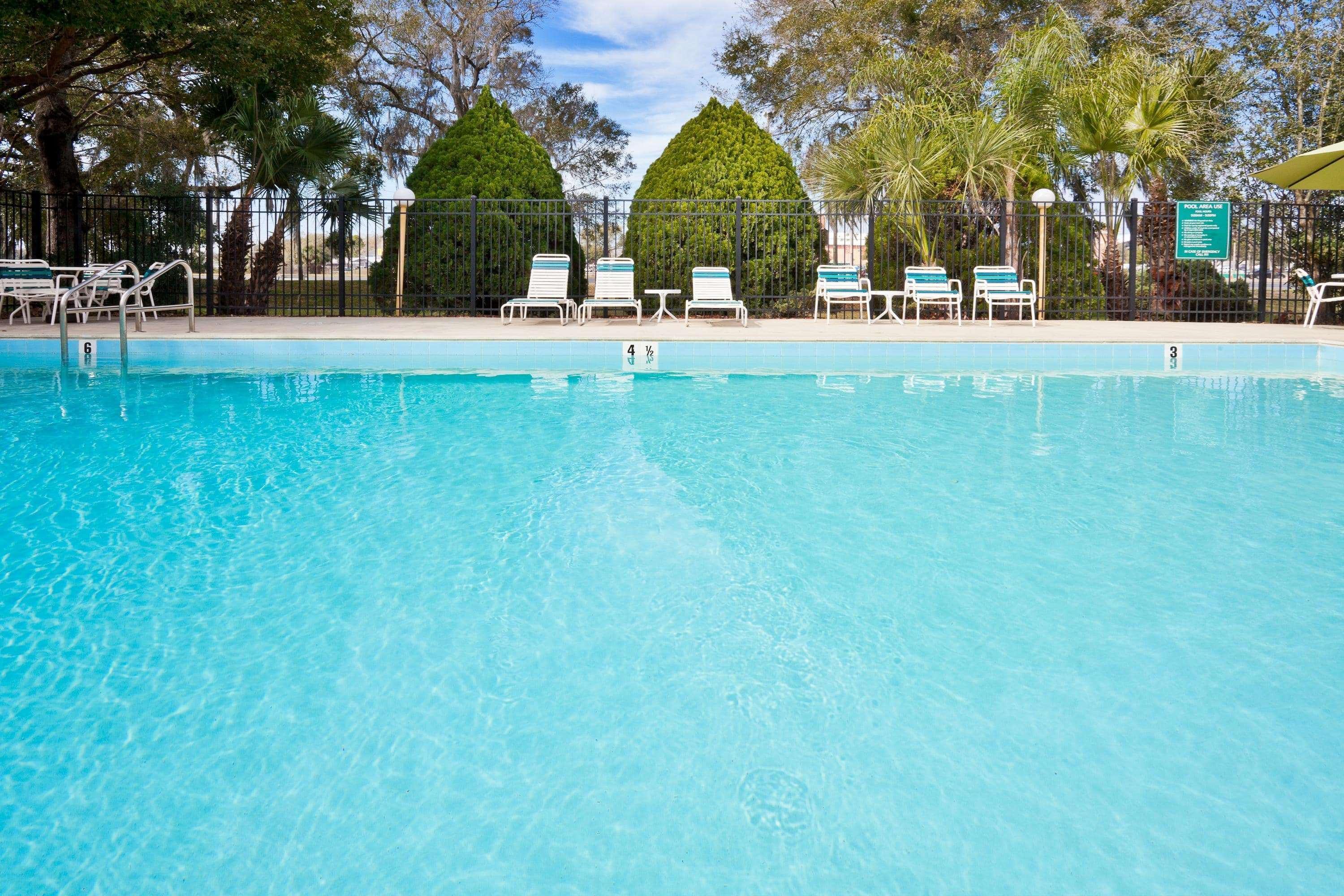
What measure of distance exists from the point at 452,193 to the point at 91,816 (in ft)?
43.0

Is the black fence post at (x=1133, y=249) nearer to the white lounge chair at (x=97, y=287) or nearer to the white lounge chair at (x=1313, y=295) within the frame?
the white lounge chair at (x=1313, y=295)

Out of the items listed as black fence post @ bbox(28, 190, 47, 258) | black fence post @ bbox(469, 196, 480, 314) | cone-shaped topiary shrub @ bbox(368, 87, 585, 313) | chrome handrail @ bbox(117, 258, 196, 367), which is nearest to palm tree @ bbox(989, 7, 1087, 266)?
cone-shaped topiary shrub @ bbox(368, 87, 585, 313)

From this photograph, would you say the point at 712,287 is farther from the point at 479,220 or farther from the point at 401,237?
the point at 401,237

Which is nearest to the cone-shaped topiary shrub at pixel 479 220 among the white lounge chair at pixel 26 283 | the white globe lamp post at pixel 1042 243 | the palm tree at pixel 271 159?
the palm tree at pixel 271 159

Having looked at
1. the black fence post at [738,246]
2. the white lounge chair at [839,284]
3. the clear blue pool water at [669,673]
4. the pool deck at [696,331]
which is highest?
the black fence post at [738,246]

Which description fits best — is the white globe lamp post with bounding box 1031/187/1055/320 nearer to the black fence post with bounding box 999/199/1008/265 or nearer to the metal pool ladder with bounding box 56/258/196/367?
the black fence post with bounding box 999/199/1008/265

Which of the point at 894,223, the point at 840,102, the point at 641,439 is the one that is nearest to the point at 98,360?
the point at 641,439

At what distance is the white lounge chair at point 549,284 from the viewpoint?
12.1m

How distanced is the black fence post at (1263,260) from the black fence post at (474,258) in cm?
1016

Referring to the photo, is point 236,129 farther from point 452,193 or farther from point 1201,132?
point 1201,132

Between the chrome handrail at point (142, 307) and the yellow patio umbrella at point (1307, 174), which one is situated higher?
the yellow patio umbrella at point (1307, 174)

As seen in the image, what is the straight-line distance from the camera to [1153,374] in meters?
9.07

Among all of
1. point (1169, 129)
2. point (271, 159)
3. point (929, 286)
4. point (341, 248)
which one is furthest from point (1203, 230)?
point (271, 159)

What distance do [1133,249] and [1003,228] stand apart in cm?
166
